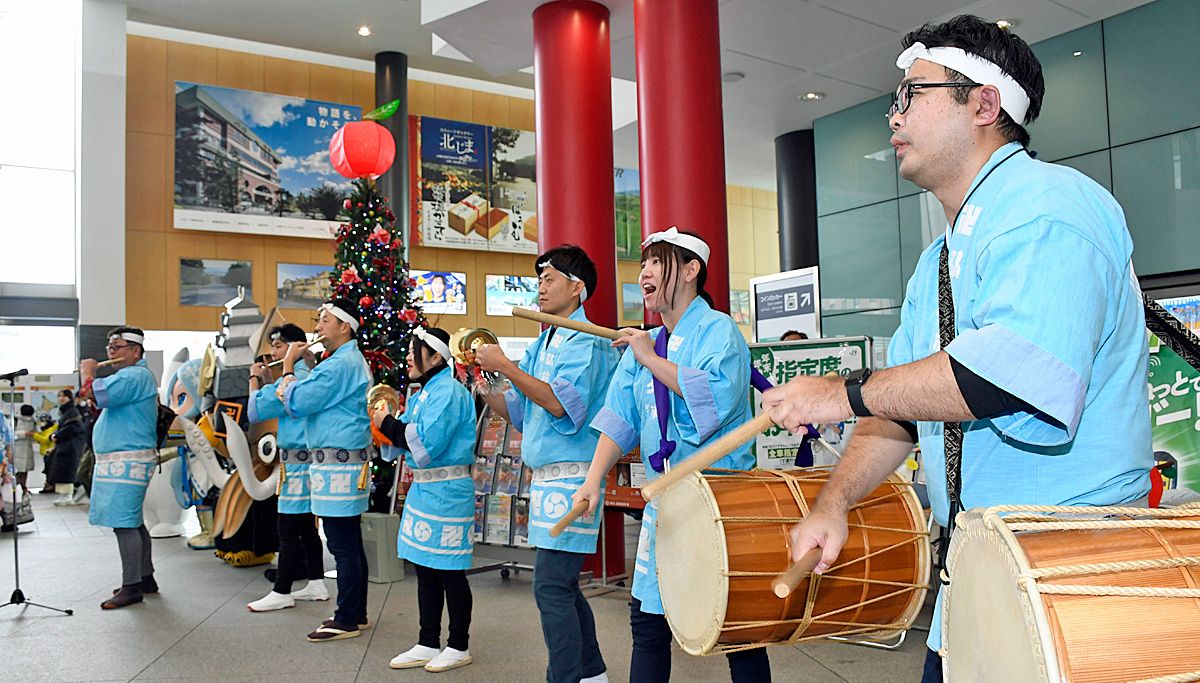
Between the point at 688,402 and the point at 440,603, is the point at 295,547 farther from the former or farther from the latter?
the point at 688,402

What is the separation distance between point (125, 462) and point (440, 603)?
97.4 inches

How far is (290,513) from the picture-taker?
5.05 meters

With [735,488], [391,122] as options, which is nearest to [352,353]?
[735,488]

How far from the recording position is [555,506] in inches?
124

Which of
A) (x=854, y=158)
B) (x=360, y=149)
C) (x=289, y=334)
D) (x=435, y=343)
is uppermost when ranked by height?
(x=854, y=158)

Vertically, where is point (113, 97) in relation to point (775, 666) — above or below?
above

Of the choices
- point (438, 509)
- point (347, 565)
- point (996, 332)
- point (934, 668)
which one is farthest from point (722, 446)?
point (347, 565)

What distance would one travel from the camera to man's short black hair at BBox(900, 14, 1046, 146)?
→ 1.43 meters

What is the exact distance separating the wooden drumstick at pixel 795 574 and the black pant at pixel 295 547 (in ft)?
13.8

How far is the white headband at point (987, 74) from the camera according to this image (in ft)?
4.66

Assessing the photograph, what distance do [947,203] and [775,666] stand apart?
282 centimetres

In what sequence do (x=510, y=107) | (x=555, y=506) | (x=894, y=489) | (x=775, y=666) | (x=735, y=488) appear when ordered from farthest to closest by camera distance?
(x=510, y=107)
(x=775, y=666)
(x=555, y=506)
(x=894, y=489)
(x=735, y=488)

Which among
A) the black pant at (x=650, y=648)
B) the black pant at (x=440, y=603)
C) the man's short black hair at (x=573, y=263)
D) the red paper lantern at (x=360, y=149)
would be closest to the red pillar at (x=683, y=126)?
the man's short black hair at (x=573, y=263)

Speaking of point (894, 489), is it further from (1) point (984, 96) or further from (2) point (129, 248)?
(2) point (129, 248)
